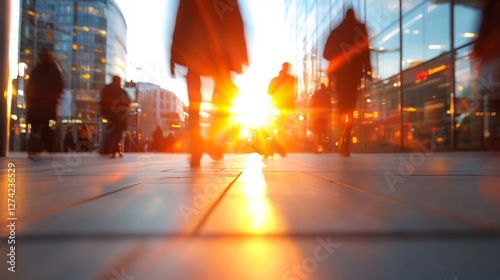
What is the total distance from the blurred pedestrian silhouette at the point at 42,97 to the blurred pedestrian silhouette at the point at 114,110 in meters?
1.26

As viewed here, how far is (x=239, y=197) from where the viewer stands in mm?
1291

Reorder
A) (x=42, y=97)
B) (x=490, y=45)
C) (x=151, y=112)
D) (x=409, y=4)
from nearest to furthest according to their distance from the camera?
1. (x=490, y=45)
2. (x=42, y=97)
3. (x=409, y=4)
4. (x=151, y=112)

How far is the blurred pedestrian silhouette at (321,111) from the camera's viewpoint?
33.1 ft

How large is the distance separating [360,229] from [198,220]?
361 millimetres

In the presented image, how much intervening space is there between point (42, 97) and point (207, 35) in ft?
12.6

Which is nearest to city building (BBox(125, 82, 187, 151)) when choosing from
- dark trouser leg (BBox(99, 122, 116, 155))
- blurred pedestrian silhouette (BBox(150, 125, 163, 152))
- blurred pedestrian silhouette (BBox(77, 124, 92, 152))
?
blurred pedestrian silhouette (BBox(150, 125, 163, 152))

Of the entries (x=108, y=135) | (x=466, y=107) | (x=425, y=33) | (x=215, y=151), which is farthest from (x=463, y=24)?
(x=108, y=135)

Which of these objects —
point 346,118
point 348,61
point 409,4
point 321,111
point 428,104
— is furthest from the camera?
point 409,4

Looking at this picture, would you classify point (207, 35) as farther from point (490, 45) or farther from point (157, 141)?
point (157, 141)

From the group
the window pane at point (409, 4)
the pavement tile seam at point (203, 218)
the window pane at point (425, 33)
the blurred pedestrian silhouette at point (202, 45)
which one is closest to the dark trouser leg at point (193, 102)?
the blurred pedestrian silhouette at point (202, 45)

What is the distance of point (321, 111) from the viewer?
10.3 m

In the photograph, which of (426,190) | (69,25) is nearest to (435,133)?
(426,190)

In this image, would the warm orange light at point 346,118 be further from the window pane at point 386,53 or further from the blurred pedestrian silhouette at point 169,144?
the blurred pedestrian silhouette at point 169,144

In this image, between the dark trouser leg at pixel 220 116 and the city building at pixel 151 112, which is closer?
the dark trouser leg at pixel 220 116
